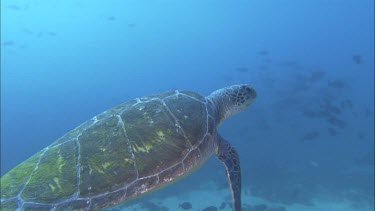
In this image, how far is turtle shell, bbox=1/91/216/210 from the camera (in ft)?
11.2

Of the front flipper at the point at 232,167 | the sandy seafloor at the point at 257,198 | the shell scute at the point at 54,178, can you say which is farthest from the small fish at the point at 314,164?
the shell scute at the point at 54,178

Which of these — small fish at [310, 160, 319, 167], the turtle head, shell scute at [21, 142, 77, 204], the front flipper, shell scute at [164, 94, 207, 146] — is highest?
shell scute at [164, 94, 207, 146]

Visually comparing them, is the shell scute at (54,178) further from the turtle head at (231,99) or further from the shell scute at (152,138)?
the turtle head at (231,99)

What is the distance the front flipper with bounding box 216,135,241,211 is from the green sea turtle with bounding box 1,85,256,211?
0.05 feet

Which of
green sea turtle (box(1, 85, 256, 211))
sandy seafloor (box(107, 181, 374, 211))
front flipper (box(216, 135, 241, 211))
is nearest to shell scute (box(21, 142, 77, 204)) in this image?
green sea turtle (box(1, 85, 256, 211))

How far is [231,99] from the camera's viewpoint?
5.69 m

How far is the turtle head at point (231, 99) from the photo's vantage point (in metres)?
5.52

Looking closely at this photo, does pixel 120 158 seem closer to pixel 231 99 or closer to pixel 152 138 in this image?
pixel 152 138

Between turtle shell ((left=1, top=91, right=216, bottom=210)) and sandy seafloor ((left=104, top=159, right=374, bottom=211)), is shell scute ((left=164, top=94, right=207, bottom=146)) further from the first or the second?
sandy seafloor ((left=104, top=159, right=374, bottom=211))

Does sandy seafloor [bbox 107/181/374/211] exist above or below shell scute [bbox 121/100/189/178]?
below

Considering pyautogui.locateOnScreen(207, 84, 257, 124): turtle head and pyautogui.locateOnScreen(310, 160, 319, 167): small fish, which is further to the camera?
pyautogui.locateOnScreen(310, 160, 319, 167): small fish

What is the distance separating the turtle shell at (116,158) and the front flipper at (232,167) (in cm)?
37

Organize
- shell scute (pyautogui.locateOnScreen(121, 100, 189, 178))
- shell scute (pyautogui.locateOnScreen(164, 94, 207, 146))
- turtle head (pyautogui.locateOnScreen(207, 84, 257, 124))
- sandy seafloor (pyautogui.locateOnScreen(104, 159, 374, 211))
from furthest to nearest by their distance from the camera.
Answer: sandy seafloor (pyautogui.locateOnScreen(104, 159, 374, 211)) → turtle head (pyautogui.locateOnScreen(207, 84, 257, 124)) → shell scute (pyautogui.locateOnScreen(164, 94, 207, 146)) → shell scute (pyautogui.locateOnScreen(121, 100, 189, 178))

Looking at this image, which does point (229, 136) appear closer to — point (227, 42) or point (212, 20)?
point (212, 20)
